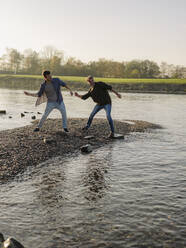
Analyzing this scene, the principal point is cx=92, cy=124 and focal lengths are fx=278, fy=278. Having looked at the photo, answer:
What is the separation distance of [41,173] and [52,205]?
2281 mm

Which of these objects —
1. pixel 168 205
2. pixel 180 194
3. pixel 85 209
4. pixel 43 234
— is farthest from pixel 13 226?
pixel 180 194

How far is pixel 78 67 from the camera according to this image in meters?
123

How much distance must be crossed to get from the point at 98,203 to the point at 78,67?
119891 millimetres

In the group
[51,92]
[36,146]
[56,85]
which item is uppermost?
[56,85]

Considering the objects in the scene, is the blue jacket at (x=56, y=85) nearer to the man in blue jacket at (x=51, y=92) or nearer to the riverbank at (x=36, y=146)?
the man in blue jacket at (x=51, y=92)

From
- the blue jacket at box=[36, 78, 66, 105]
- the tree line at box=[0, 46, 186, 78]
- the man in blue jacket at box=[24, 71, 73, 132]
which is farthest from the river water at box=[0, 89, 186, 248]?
the tree line at box=[0, 46, 186, 78]

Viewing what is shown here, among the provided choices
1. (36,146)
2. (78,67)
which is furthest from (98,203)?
(78,67)

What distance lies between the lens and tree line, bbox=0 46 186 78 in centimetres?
11769

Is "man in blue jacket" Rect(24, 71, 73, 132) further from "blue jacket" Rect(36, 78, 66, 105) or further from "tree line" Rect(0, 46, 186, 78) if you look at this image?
"tree line" Rect(0, 46, 186, 78)

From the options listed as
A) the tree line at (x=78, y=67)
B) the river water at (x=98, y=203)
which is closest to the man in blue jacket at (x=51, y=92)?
the river water at (x=98, y=203)

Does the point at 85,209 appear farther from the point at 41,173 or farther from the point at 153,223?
the point at 41,173

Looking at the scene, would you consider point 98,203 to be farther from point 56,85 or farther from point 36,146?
point 56,85

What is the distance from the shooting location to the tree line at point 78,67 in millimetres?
117688

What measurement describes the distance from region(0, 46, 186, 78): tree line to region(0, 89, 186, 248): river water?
106721 mm
